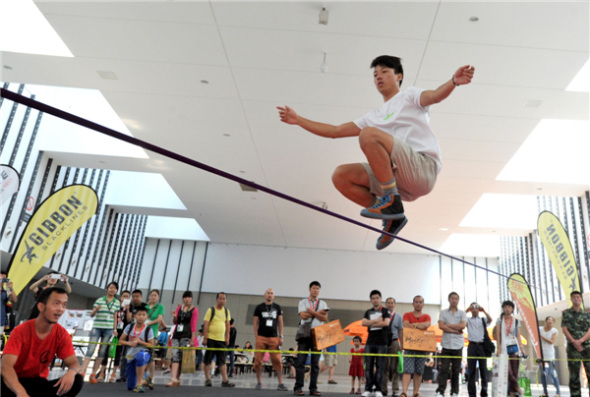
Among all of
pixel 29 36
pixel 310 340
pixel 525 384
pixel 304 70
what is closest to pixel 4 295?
pixel 29 36

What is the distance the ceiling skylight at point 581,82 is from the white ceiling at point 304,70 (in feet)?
0.41

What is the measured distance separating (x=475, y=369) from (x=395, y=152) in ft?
17.3

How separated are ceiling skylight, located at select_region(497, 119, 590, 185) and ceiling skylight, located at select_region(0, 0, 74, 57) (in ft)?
23.6

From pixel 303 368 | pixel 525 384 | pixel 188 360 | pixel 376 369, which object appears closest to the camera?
pixel 303 368

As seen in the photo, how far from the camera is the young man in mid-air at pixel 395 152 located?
224cm

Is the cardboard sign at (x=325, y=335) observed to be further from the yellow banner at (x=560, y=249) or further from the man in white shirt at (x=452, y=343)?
the yellow banner at (x=560, y=249)

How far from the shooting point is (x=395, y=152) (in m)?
2.25

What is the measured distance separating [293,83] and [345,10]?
1577mm

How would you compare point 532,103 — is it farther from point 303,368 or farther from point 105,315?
point 105,315

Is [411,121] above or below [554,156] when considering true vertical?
below

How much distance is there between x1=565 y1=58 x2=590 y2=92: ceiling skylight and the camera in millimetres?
6094

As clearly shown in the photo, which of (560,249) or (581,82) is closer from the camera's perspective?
(581,82)

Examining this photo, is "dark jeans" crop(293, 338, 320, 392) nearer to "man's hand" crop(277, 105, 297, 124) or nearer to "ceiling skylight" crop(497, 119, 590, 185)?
"man's hand" crop(277, 105, 297, 124)

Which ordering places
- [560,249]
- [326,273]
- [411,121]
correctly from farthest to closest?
[326,273] → [560,249] → [411,121]
